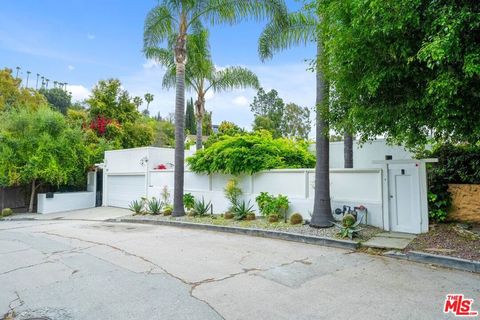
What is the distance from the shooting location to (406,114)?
5781 millimetres

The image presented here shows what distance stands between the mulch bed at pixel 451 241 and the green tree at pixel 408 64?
211cm

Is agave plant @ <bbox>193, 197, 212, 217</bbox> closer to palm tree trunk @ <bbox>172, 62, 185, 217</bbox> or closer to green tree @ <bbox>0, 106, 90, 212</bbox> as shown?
palm tree trunk @ <bbox>172, 62, 185, 217</bbox>

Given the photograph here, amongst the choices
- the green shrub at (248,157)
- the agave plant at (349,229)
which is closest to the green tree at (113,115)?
the green shrub at (248,157)

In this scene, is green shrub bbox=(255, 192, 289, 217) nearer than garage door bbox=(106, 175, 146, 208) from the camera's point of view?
Yes

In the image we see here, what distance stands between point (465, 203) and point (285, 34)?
8075mm

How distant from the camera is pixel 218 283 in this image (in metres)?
4.76

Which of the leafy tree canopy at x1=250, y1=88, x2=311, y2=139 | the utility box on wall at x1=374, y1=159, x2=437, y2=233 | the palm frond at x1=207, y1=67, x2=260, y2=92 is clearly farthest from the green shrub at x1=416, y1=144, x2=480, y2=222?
the leafy tree canopy at x1=250, y1=88, x2=311, y2=139

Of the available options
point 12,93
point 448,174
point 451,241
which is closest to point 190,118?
point 12,93

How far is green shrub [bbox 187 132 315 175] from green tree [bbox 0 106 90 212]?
8158mm

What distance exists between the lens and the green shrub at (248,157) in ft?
37.2

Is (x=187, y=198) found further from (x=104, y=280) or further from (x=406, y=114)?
(x=406, y=114)

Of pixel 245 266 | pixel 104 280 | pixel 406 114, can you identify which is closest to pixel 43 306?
pixel 104 280

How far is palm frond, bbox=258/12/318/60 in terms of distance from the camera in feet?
37.4

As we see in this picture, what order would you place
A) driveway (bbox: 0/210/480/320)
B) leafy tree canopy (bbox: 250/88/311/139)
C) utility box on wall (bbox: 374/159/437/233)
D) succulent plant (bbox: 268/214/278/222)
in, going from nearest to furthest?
driveway (bbox: 0/210/480/320) → utility box on wall (bbox: 374/159/437/233) → succulent plant (bbox: 268/214/278/222) → leafy tree canopy (bbox: 250/88/311/139)
